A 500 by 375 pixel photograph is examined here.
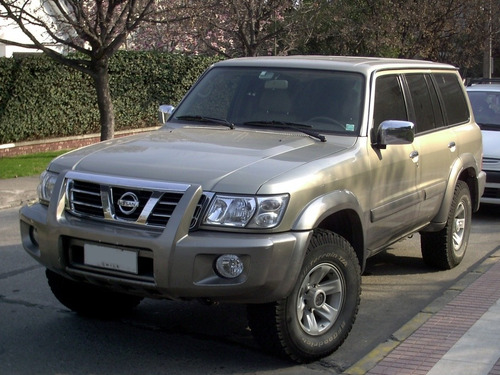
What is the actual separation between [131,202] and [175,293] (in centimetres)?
59

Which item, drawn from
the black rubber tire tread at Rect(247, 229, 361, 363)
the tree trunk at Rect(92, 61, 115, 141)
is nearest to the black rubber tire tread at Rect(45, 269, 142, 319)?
the black rubber tire tread at Rect(247, 229, 361, 363)

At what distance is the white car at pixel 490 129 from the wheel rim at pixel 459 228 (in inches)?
112

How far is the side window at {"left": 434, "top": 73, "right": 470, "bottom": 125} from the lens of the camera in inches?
284

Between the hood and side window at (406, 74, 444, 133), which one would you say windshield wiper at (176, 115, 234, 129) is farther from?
side window at (406, 74, 444, 133)

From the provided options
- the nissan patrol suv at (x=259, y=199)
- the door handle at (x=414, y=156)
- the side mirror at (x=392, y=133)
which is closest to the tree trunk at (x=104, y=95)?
the nissan patrol suv at (x=259, y=199)

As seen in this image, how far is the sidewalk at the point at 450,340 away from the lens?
480 cm

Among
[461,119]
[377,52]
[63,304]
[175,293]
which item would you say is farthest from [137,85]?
[175,293]

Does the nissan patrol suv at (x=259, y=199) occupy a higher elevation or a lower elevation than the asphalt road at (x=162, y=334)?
higher

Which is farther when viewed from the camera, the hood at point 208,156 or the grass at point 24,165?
the grass at point 24,165

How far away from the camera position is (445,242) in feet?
23.6

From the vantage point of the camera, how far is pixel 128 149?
5.15m

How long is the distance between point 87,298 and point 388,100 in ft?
9.09

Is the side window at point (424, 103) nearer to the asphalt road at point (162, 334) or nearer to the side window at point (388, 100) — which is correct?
A: the side window at point (388, 100)

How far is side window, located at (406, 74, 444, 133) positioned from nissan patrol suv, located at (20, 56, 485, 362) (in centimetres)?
3
